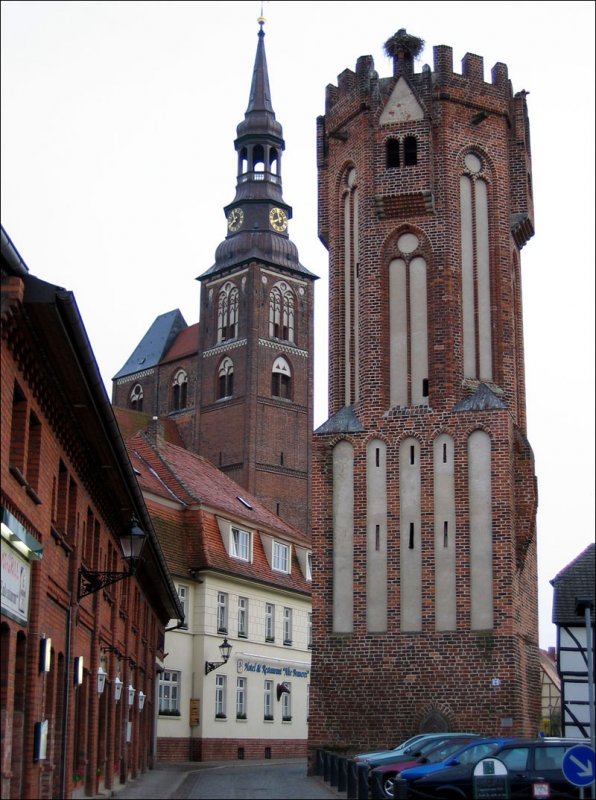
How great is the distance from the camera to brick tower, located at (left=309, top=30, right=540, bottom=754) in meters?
30.2

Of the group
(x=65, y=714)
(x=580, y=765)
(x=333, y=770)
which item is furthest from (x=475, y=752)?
(x=65, y=714)

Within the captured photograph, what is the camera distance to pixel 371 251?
33.1 metres

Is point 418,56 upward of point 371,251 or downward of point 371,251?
upward

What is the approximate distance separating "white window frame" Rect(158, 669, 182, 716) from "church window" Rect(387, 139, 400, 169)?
17.4 m

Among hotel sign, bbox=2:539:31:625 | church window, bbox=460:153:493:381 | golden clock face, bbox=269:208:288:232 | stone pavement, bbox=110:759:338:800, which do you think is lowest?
stone pavement, bbox=110:759:338:800

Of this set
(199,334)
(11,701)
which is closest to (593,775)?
(11,701)

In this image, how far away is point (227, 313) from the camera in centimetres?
9188

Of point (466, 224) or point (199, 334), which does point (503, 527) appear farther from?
point (199, 334)

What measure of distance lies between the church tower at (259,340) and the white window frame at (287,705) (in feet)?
121

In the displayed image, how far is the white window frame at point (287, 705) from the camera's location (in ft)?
153

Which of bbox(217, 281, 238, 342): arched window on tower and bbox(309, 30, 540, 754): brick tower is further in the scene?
bbox(217, 281, 238, 342): arched window on tower

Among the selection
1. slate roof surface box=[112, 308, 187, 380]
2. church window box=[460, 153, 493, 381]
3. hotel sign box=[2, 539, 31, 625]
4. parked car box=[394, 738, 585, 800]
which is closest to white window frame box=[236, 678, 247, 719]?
church window box=[460, 153, 493, 381]

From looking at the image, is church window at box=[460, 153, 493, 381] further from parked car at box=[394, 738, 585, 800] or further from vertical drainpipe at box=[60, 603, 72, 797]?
vertical drainpipe at box=[60, 603, 72, 797]

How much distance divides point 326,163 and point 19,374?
2243 centimetres
